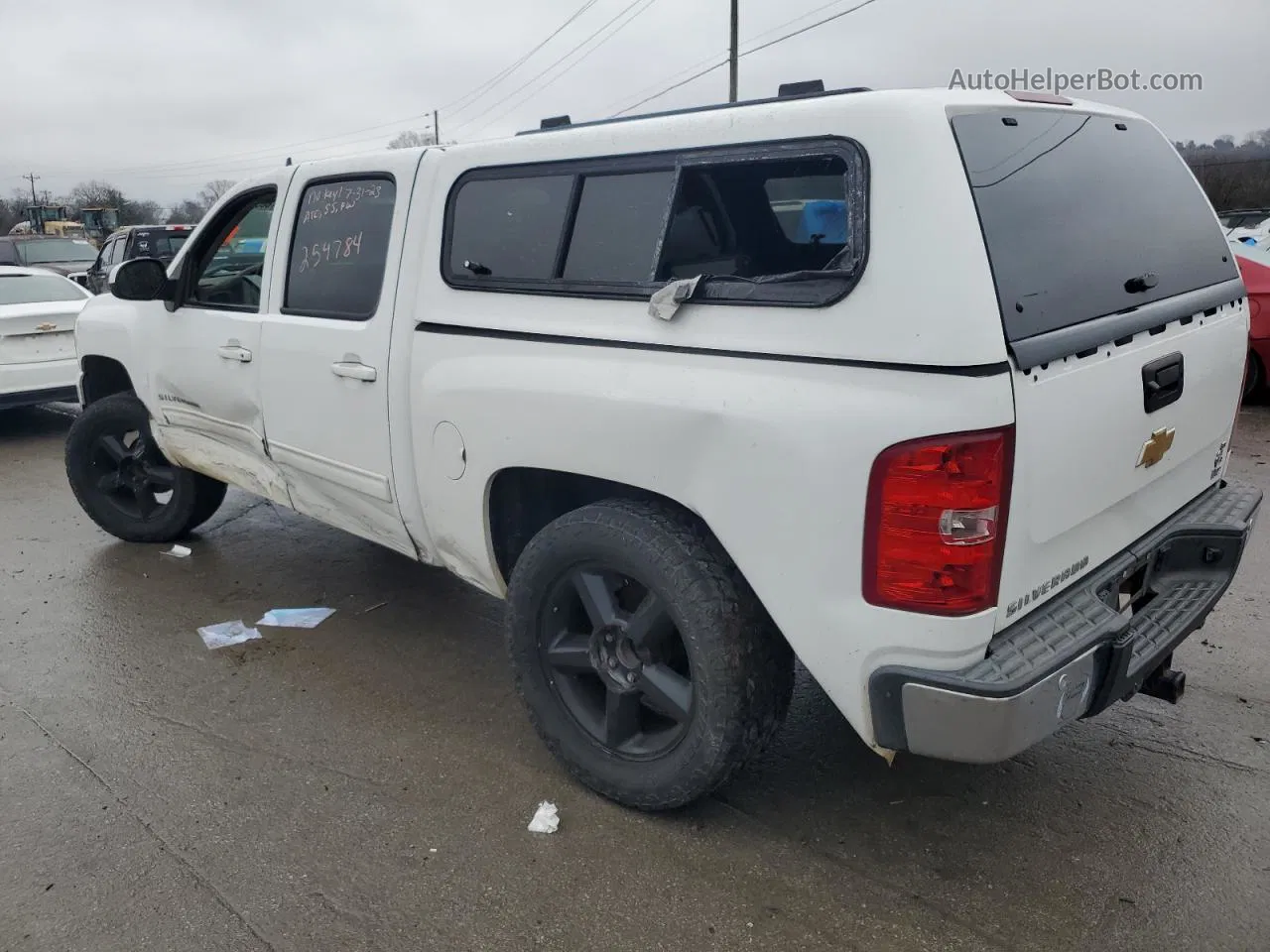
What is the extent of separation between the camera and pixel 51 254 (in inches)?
A: 717

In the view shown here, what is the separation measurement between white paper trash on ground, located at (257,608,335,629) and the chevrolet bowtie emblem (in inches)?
131

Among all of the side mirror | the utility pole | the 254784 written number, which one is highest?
the utility pole

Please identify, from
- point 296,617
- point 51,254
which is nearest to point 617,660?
point 296,617

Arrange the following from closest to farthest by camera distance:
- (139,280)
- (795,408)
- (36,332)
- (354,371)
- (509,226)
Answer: (795,408), (509,226), (354,371), (139,280), (36,332)

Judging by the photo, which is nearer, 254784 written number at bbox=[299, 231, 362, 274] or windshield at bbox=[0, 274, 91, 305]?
254784 written number at bbox=[299, 231, 362, 274]

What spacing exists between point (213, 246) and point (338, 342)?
1347mm

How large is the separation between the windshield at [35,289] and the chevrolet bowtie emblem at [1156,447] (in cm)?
893

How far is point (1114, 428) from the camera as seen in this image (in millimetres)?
2471

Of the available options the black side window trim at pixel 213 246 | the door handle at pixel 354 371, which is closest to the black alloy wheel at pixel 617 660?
the door handle at pixel 354 371

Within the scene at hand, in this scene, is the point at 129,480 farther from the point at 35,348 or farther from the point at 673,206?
the point at 35,348

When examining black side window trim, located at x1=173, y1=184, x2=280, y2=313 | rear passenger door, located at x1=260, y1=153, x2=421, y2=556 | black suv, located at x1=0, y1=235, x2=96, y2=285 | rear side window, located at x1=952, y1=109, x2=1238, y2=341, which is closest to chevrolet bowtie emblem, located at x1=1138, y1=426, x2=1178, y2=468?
rear side window, located at x1=952, y1=109, x2=1238, y2=341

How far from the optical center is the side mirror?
14.5 feet

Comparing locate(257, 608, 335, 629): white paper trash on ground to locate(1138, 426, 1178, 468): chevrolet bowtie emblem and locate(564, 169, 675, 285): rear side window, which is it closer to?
locate(564, 169, 675, 285): rear side window

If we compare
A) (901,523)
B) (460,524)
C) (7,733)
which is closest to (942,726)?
(901,523)
